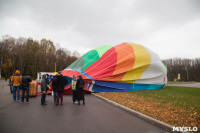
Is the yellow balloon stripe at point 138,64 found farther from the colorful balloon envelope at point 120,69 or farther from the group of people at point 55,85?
the group of people at point 55,85

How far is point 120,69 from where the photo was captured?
14.7 metres

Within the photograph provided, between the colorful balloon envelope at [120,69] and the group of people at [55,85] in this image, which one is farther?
the colorful balloon envelope at [120,69]

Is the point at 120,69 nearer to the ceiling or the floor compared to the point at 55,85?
nearer to the ceiling

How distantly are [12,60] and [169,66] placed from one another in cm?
6849

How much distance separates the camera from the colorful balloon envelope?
45.3 ft

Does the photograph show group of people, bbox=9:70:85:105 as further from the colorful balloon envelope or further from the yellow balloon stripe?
the yellow balloon stripe

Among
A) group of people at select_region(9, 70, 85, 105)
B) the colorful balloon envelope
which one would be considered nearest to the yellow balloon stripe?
the colorful balloon envelope

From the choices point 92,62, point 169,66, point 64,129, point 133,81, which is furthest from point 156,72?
point 169,66

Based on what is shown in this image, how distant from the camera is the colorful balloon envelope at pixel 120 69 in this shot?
45.3ft

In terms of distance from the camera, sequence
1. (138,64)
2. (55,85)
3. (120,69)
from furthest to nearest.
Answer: (138,64), (120,69), (55,85)

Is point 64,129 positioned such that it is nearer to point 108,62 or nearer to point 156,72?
point 108,62

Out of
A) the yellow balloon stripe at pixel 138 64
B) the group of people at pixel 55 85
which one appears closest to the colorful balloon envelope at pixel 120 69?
the yellow balloon stripe at pixel 138 64

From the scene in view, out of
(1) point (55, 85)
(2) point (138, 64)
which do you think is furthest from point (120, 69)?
(1) point (55, 85)

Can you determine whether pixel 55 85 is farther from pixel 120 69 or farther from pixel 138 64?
pixel 138 64
